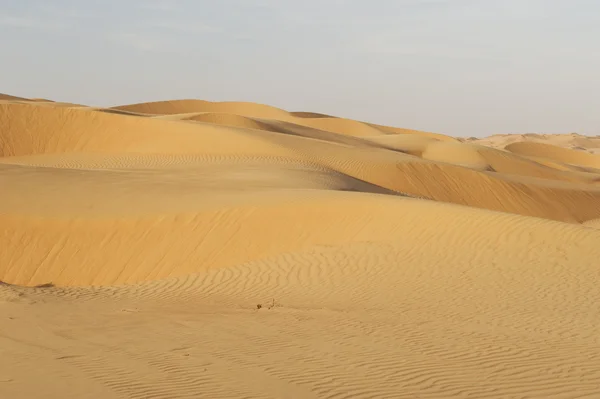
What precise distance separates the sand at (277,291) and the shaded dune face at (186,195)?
67mm

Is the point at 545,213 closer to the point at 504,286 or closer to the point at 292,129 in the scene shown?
the point at 504,286

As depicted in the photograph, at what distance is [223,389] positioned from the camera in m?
6.19

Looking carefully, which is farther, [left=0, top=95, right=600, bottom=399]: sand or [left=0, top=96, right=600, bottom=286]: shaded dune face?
[left=0, top=96, right=600, bottom=286]: shaded dune face

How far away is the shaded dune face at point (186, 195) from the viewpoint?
50.1 feet

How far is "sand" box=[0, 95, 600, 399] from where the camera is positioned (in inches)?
260

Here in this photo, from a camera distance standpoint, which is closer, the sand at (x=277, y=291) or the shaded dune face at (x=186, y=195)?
the sand at (x=277, y=291)

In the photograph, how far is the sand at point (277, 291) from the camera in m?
6.60

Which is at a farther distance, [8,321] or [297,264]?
[297,264]

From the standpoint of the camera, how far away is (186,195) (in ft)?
61.1

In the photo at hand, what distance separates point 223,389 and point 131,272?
9.31m

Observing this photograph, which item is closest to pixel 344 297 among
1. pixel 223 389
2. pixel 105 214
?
pixel 223 389

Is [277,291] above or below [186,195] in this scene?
below

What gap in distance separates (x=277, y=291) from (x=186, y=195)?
302 inches

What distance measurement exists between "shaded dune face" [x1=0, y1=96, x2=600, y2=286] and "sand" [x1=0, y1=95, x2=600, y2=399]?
67mm
